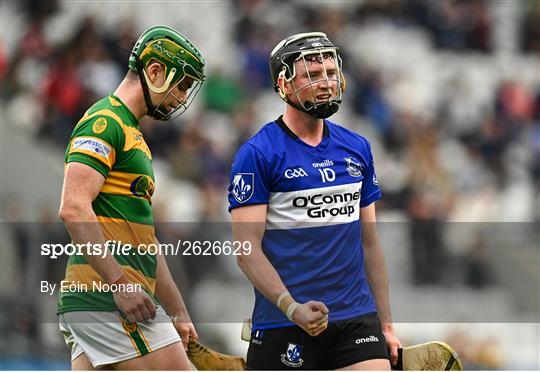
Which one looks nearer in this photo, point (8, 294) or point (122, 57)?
point (8, 294)

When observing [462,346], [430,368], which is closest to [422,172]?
[462,346]

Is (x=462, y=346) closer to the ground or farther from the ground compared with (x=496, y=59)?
closer to the ground

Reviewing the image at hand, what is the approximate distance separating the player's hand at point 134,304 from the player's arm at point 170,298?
40cm

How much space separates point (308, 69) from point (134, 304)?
56.5 inches

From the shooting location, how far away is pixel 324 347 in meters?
5.90

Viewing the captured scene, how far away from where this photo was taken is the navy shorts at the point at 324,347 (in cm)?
587

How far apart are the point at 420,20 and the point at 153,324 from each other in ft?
39.7

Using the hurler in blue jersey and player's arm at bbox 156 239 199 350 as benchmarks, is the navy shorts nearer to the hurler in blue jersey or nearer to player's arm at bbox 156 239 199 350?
the hurler in blue jersey

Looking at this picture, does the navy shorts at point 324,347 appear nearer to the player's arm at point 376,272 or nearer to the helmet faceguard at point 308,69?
the player's arm at point 376,272

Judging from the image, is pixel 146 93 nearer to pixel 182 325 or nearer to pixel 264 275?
pixel 264 275

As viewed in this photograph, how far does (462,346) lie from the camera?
40.3 feet

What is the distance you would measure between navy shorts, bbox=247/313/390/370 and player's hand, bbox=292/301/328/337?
7.5 inches

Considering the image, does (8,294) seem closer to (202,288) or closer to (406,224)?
(202,288)

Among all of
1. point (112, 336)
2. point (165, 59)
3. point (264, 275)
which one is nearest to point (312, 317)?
point (264, 275)
